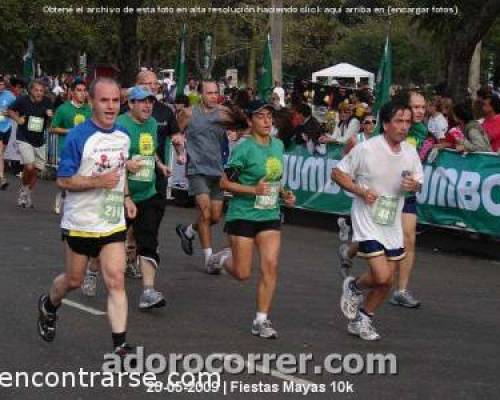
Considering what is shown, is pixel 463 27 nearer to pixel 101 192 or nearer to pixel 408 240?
pixel 408 240

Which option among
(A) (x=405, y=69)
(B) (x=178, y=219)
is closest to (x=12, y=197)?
(B) (x=178, y=219)

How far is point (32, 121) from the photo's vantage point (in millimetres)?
16219

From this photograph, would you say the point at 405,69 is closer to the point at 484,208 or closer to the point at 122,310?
the point at 484,208

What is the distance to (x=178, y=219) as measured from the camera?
15.9 m

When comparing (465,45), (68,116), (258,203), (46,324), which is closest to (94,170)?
(46,324)

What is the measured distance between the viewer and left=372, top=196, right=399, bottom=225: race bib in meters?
8.09

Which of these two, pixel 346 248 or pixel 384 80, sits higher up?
pixel 384 80

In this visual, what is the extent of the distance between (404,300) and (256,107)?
2487mm

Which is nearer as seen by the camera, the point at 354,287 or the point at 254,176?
the point at 254,176

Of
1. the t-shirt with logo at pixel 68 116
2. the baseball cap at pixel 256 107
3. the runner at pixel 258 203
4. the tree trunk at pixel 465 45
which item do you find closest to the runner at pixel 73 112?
the t-shirt with logo at pixel 68 116

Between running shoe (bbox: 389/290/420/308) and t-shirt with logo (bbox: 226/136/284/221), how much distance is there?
1.96 m

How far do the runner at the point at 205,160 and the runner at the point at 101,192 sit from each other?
3976 mm

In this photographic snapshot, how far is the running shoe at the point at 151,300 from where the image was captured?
29.3 ft

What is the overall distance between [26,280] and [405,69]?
173ft
